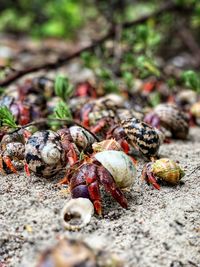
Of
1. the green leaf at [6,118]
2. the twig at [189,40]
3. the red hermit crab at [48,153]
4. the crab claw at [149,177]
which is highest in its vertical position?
the green leaf at [6,118]

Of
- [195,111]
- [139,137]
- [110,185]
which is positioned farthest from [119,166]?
[195,111]

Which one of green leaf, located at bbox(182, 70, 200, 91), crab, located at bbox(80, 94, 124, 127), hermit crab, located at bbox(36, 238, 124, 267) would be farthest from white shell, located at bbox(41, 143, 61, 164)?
green leaf, located at bbox(182, 70, 200, 91)

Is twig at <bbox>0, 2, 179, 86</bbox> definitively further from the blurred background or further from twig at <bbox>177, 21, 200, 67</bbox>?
twig at <bbox>177, 21, 200, 67</bbox>

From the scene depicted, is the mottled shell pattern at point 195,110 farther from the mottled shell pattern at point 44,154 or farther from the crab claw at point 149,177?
the mottled shell pattern at point 44,154

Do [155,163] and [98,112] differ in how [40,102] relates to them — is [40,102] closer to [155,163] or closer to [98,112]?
[98,112]

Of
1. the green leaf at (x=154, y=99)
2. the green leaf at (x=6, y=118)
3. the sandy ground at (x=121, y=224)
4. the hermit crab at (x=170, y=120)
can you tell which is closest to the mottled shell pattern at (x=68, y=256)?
the sandy ground at (x=121, y=224)

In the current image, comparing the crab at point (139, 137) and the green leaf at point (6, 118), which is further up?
the green leaf at point (6, 118)

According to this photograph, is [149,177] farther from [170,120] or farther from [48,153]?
[170,120]
